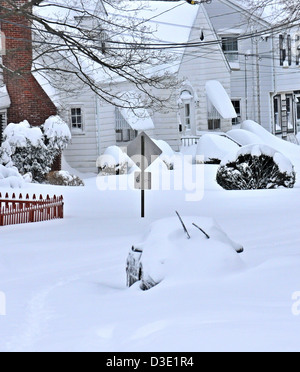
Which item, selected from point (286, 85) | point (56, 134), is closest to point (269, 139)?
point (286, 85)

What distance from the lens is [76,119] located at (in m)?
36.6

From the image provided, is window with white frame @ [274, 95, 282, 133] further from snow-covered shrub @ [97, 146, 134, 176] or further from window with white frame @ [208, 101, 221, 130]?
snow-covered shrub @ [97, 146, 134, 176]

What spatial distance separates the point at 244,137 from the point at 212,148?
4.52 m

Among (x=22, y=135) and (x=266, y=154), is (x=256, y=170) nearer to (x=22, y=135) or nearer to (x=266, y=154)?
(x=266, y=154)

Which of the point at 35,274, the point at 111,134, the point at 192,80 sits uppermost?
the point at 192,80

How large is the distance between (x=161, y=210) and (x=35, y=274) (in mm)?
10014

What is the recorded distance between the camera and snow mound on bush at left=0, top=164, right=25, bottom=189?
25.0 meters

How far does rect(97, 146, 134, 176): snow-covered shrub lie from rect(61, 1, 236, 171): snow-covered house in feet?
5.57

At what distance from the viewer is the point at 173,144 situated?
38469 millimetres

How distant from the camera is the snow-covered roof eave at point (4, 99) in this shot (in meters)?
32.7

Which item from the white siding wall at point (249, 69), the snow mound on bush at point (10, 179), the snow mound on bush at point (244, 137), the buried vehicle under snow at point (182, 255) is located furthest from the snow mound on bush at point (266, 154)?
the white siding wall at point (249, 69)

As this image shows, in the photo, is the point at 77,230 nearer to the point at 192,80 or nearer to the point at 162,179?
the point at 162,179

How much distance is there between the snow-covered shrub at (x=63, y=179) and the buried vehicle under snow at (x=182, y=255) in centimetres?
1998
